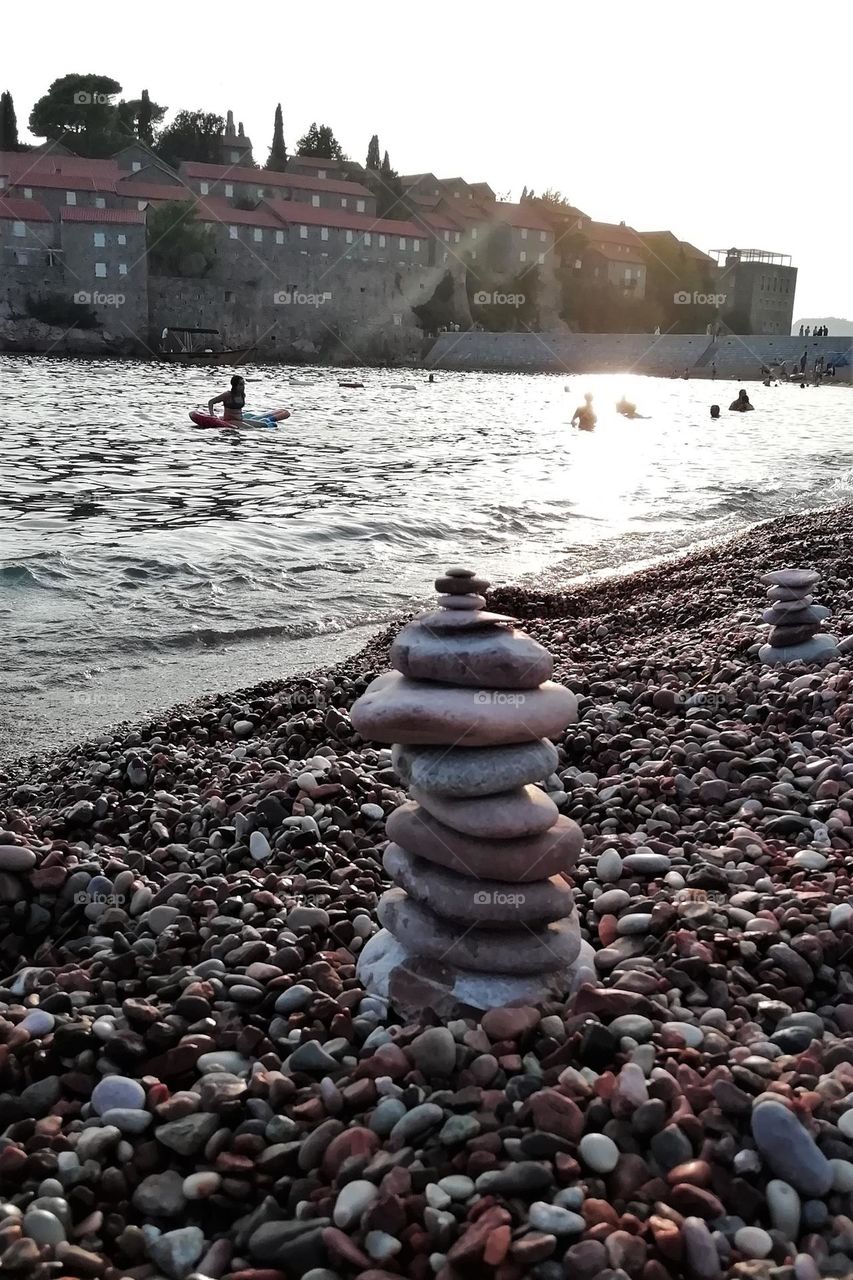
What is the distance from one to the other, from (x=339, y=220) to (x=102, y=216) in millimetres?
20925

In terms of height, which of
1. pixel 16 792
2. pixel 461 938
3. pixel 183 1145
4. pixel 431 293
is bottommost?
pixel 16 792

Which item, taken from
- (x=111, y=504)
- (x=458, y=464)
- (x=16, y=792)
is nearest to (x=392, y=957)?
(x=16, y=792)

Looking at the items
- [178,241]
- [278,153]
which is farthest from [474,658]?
[278,153]

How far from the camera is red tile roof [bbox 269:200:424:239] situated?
86.1 metres

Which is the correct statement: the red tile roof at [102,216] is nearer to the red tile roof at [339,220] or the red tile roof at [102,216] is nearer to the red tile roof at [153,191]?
the red tile roof at [153,191]

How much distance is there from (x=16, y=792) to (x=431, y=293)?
97012mm

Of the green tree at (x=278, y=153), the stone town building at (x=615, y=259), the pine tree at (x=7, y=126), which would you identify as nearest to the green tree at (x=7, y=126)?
the pine tree at (x=7, y=126)

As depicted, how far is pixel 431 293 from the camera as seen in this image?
96.6 m

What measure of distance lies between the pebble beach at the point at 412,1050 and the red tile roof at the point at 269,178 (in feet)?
300

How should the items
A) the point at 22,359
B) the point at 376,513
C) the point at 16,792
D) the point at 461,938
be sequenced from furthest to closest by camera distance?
the point at 22,359
the point at 376,513
the point at 16,792
the point at 461,938

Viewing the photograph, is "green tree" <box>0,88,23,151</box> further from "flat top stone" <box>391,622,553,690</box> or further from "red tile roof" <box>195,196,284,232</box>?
"flat top stone" <box>391,622,553,690</box>

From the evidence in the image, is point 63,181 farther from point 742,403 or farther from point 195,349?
point 742,403

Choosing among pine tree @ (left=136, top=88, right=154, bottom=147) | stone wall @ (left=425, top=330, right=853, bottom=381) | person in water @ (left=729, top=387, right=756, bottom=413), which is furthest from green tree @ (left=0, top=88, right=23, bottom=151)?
person in water @ (left=729, top=387, right=756, bottom=413)

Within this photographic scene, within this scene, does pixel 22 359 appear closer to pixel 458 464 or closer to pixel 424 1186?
pixel 458 464
